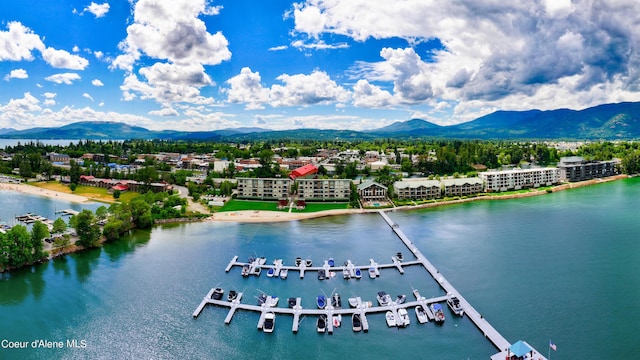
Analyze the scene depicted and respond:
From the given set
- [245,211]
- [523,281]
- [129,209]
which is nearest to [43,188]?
[129,209]

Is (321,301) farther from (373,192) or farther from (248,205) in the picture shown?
(373,192)

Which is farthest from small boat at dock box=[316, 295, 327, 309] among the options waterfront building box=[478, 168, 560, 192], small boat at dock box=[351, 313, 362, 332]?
waterfront building box=[478, 168, 560, 192]

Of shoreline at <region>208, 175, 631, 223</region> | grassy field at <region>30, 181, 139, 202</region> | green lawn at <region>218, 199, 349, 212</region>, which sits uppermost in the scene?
grassy field at <region>30, 181, 139, 202</region>

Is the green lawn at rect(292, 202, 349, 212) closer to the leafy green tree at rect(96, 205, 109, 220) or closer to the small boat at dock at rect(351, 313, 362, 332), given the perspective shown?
the leafy green tree at rect(96, 205, 109, 220)

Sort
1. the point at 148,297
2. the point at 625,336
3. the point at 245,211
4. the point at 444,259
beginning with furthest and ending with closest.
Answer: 1. the point at 245,211
2. the point at 444,259
3. the point at 148,297
4. the point at 625,336

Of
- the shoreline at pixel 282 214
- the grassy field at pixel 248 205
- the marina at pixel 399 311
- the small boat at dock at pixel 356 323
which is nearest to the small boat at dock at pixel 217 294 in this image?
the marina at pixel 399 311

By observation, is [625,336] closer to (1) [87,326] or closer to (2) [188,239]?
(1) [87,326]
